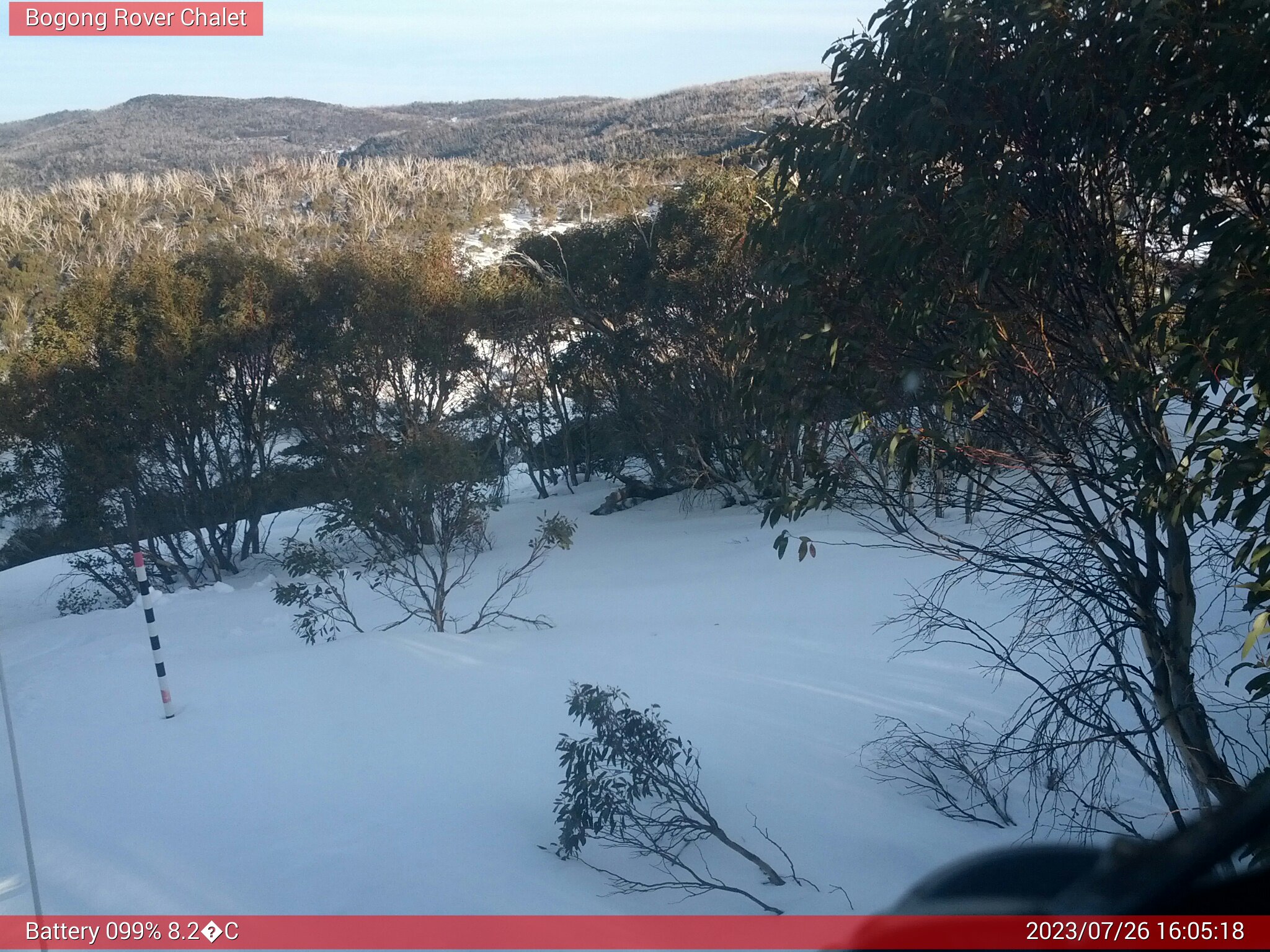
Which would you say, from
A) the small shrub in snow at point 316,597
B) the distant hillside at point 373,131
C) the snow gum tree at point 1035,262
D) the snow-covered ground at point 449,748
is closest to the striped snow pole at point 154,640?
the snow-covered ground at point 449,748

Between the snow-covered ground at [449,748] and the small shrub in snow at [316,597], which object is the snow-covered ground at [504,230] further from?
the snow-covered ground at [449,748]

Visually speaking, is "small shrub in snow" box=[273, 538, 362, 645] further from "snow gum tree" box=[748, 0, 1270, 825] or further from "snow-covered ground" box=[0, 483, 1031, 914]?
"snow gum tree" box=[748, 0, 1270, 825]

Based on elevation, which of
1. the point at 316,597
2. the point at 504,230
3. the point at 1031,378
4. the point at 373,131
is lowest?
the point at 316,597

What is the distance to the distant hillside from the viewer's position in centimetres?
3675

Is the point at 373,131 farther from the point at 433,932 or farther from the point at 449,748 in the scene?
the point at 433,932

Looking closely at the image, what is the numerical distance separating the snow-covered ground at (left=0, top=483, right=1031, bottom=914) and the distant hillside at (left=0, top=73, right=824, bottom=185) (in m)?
24.8

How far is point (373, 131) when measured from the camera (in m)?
54.0

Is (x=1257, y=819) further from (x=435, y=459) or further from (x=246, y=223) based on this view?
(x=246, y=223)

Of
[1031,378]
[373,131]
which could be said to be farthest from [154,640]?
[373,131]

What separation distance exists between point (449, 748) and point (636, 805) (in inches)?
58.4

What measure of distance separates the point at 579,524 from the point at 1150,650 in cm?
1133

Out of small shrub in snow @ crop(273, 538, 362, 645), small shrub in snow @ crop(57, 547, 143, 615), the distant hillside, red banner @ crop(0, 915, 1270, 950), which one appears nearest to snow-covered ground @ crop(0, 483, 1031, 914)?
red banner @ crop(0, 915, 1270, 950)

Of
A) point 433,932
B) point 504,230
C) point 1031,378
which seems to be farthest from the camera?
point 504,230

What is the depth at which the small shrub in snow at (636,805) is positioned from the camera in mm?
4270
